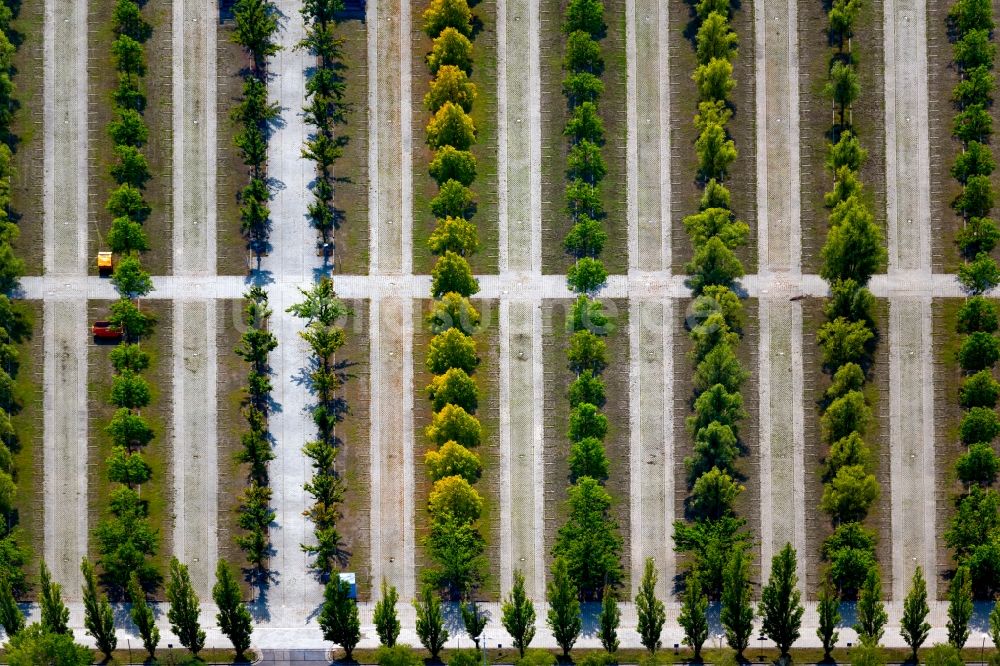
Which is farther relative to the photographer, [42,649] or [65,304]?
[65,304]

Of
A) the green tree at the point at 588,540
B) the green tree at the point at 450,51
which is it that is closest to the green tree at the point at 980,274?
the green tree at the point at 588,540

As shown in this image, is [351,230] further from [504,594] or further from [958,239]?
[958,239]

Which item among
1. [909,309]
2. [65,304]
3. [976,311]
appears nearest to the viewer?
[976,311]

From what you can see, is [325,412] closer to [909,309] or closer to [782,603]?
[782,603]

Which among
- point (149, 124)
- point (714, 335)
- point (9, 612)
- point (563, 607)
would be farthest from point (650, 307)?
point (9, 612)

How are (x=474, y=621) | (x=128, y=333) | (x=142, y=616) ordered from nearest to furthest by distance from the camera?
1. (x=142, y=616)
2. (x=474, y=621)
3. (x=128, y=333)

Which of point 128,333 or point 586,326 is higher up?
point 586,326

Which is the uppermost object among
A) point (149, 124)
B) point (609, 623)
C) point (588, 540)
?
point (149, 124)
